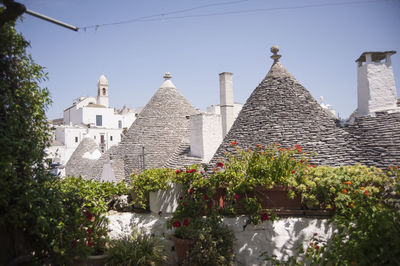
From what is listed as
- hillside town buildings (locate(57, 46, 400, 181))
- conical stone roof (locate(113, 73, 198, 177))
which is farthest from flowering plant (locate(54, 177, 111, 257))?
conical stone roof (locate(113, 73, 198, 177))

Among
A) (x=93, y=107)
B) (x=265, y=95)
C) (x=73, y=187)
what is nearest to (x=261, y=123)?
(x=265, y=95)

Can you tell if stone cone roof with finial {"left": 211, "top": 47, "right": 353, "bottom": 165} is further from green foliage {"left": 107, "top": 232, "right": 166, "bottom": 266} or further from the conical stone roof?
the conical stone roof

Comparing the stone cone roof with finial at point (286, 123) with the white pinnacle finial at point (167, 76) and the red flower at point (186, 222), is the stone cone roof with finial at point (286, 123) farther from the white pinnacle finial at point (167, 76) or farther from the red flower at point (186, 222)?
the white pinnacle finial at point (167, 76)

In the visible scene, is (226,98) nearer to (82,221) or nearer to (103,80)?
(82,221)

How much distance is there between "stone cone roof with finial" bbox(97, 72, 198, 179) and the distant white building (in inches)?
899

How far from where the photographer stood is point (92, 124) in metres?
Answer: 44.4

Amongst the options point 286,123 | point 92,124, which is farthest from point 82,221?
point 92,124

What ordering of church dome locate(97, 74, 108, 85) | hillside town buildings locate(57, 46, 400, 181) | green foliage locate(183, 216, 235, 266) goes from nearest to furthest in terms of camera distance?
green foliage locate(183, 216, 235, 266) → hillside town buildings locate(57, 46, 400, 181) → church dome locate(97, 74, 108, 85)

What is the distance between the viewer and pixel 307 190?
499cm

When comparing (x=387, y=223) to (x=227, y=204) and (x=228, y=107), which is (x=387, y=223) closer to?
(x=227, y=204)

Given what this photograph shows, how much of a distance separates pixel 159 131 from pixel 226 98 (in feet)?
11.9

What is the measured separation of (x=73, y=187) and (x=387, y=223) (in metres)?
4.58

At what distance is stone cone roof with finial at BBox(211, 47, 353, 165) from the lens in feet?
26.5

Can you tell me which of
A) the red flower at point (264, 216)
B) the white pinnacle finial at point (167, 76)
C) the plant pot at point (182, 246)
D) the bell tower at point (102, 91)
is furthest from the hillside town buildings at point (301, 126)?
the bell tower at point (102, 91)
